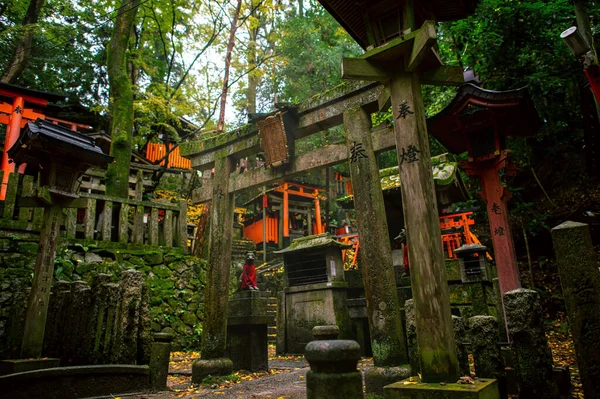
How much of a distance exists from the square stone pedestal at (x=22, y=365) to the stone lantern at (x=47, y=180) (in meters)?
0.21

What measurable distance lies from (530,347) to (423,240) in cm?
175

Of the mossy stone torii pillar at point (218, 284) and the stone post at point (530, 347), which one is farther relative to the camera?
the mossy stone torii pillar at point (218, 284)

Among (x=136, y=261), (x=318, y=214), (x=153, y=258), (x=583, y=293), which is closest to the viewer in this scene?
(x=583, y=293)

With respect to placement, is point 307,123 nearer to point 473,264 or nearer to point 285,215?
point 473,264

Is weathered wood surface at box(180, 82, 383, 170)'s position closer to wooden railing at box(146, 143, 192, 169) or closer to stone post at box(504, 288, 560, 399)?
stone post at box(504, 288, 560, 399)

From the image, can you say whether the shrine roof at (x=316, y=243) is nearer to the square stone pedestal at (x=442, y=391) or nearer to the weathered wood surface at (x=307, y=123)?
the weathered wood surface at (x=307, y=123)

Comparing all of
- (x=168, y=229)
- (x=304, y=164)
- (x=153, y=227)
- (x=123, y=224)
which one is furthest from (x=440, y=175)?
(x=123, y=224)

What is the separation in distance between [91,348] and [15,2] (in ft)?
64.4

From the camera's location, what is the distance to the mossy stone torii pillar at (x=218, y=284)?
278 inches

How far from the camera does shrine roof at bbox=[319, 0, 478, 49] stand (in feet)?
14.8

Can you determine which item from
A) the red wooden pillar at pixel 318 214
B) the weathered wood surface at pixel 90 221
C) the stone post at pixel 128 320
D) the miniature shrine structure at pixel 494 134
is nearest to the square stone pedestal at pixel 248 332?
the stone post at pixel 128 320

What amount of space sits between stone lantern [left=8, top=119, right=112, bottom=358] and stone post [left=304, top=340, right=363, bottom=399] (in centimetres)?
516

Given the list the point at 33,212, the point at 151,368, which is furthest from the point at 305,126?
the point at 33,212

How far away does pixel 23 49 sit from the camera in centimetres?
1703
